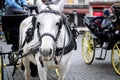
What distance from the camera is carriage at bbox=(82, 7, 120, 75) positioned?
7902 mm

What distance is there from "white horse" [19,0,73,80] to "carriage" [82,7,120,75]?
3.15 metres

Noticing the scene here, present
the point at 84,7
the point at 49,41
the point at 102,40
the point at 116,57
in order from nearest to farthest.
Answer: the point at 49,41, the point at 116,57, the point at 102,40, the point at 84,7

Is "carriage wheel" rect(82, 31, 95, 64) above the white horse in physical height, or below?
below

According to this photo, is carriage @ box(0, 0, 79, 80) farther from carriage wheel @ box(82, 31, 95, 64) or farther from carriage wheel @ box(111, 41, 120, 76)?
carriage wheel @ box(82, 31, 95, 64)

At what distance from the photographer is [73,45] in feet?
16.0

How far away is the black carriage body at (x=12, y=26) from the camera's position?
6281 mm

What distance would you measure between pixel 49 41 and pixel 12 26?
2697 mm

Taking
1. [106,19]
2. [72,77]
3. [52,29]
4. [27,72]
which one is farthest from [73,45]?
[106,19]

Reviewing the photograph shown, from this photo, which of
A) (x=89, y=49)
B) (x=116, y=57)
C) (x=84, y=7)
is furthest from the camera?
(x=84, y=7)

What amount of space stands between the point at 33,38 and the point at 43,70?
0.59 meters

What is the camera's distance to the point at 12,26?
6453mm

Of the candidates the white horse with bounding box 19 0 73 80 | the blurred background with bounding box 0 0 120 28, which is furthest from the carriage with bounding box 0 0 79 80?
the blurred background with bounding box 0 0 120 28

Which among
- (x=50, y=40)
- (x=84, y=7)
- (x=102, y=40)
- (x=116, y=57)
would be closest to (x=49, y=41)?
(x=50, y=40)

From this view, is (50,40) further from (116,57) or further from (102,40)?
(102,40)
